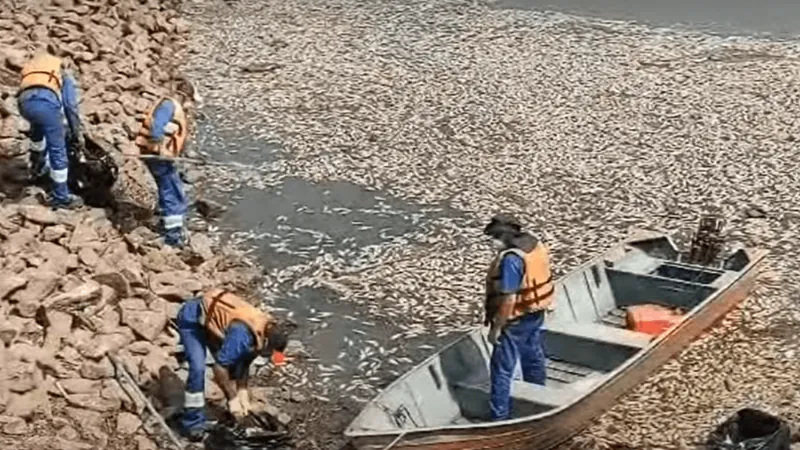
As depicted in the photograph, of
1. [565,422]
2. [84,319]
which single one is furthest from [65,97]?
[565,422]

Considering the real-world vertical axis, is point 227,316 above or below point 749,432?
above

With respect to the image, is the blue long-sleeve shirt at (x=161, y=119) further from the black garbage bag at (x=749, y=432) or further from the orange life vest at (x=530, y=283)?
the black garbage bag at (x=749, y=432)

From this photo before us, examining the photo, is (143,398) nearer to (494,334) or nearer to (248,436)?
(248,436)

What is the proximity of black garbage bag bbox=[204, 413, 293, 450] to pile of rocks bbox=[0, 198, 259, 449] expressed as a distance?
24.4 inches

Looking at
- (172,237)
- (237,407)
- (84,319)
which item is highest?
(172,237)

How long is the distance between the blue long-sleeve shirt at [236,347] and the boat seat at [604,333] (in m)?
3.80

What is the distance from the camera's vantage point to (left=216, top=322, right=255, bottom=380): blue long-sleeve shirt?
1066 centimetres

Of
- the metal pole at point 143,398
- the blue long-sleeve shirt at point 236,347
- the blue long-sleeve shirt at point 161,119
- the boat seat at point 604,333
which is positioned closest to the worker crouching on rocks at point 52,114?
the blue long-sleeve shirt at point 161,119

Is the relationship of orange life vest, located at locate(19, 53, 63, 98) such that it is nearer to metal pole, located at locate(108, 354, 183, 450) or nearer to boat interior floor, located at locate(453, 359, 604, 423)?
metal pole, located at locate(108, 354, 183, 450)

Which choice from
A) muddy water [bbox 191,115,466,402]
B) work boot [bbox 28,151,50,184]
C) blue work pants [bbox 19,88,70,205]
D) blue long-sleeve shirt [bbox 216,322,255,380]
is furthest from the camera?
work boot [bbox 28,151,50,184]

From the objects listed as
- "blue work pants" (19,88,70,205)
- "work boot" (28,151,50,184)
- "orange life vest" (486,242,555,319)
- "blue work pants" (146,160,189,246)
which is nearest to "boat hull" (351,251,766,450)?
"orange life vest" (486,242,555,319)

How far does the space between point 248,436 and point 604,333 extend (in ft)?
12.9

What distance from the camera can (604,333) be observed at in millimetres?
13148

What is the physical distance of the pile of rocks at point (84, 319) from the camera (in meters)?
11.3
